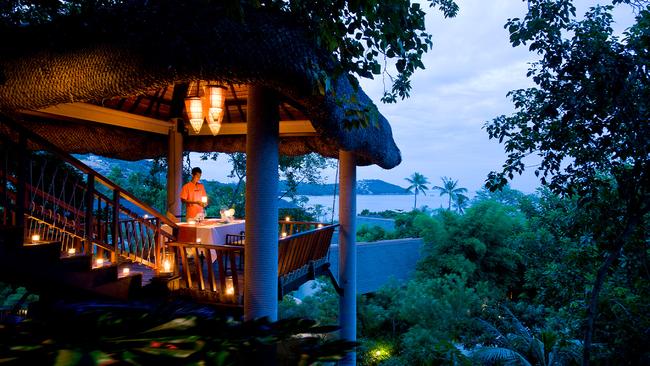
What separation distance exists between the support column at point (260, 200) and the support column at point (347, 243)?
2.71 meters

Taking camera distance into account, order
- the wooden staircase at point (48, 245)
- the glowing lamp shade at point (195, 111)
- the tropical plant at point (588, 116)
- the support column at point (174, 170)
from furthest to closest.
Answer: the support column at point (174, 170), the glowing lamp shade at point (195, 111), the tropical plant at point (588, 116), the wooden staircase at point (48, 245)

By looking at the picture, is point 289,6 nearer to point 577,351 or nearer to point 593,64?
point 593,64

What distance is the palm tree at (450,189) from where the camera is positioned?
37.5 meters

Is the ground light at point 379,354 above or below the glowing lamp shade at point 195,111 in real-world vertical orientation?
below

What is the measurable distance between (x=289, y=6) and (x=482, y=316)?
36.6 feet

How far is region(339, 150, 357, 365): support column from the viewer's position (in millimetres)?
6473

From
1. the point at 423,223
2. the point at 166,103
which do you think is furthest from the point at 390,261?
the point at 166,103

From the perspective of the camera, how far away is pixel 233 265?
13.8ft

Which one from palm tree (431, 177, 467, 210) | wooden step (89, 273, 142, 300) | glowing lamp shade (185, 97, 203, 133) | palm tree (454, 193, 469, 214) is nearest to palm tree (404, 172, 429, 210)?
palm tree (431, 177, 467, 210)

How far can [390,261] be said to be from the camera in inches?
703

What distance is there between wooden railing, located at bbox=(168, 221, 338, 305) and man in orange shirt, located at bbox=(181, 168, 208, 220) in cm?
63

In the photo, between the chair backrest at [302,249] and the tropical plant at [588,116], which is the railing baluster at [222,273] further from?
the tropical plant at [588,116]

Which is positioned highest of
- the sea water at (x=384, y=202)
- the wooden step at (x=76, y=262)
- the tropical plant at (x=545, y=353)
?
the wooden step at (x=76, y=262)

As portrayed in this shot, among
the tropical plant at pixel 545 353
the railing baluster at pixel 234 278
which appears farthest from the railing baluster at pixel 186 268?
the tropical plant at pixel 545 353
